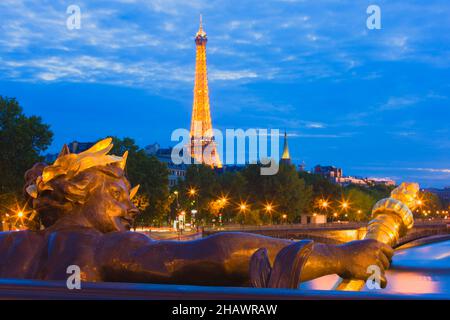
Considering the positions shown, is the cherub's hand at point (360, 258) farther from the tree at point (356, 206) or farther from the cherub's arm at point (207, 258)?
the tree at point (356, 206)

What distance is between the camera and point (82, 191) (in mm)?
6215

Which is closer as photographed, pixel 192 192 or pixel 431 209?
pixel 192 192

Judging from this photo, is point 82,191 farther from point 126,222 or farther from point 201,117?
point 201,117

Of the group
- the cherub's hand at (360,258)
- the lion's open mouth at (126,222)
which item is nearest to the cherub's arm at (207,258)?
the cherub's hand at (360,258)

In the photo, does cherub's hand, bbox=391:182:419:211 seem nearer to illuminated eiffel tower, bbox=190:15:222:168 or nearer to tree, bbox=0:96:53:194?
tree, bbox=0:96:53:194

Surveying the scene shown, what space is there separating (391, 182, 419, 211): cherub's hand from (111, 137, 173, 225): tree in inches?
1535

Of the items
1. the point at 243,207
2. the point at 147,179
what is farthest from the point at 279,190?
the point at 147,179

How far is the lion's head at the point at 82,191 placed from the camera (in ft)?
20.4

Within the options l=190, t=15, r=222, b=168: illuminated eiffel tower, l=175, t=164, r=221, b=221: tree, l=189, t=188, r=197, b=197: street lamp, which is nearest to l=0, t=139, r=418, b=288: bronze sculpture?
l=189, t=188, r=197, b=197: street lamp

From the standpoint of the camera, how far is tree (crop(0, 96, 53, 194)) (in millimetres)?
Result: 33500

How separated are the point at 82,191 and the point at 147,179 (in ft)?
137

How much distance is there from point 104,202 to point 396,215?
3.21m

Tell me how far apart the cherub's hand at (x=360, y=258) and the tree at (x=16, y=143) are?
2980cm
